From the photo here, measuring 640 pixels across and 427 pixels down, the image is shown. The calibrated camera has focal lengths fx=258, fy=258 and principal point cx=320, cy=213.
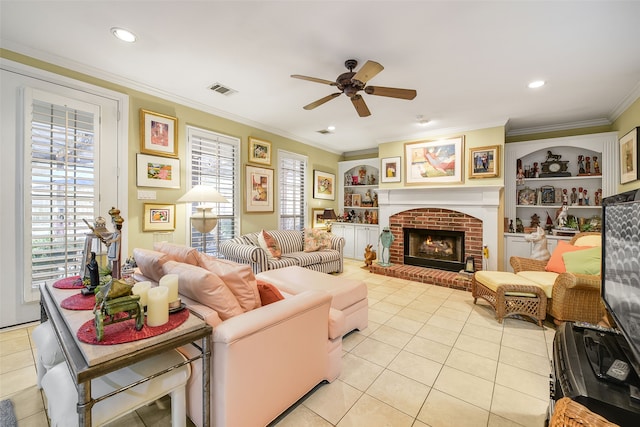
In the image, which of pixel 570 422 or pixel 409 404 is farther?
pixel 409 404

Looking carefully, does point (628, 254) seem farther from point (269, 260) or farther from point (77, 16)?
point (77, 16)

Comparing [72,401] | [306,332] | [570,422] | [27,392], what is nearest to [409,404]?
[306,332]

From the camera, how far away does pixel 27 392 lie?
1703 mm

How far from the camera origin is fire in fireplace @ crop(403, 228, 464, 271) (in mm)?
4695

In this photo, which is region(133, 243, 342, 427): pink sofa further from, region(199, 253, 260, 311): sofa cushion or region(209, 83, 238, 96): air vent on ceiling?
region(209, 83, 238, 96): air vent on ceiling

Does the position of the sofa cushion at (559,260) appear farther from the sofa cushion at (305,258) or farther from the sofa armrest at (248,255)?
the sofa armrest at (248,255)

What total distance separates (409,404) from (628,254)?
1399 mm

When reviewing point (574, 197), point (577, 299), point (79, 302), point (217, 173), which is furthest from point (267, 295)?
point (574, 197)

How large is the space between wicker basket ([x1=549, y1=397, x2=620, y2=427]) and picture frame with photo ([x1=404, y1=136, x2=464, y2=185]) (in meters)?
4.37

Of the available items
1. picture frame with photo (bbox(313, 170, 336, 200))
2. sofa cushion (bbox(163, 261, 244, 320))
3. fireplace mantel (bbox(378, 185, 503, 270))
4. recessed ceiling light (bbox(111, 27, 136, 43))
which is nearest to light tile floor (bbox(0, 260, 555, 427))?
sofa cushion (bbox(163, 261, 244, 320))

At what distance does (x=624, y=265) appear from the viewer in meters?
1.09

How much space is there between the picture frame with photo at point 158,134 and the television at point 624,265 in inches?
161

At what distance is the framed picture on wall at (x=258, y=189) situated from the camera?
4.41 m

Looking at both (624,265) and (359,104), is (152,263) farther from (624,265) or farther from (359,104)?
(624,265)
